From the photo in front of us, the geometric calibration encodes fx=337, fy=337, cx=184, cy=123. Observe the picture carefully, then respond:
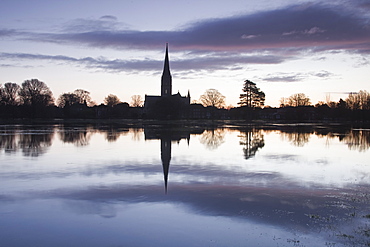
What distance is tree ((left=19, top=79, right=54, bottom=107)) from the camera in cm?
9788

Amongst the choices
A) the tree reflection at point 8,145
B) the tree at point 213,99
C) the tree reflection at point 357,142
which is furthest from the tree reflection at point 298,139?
the tree at point 213,99

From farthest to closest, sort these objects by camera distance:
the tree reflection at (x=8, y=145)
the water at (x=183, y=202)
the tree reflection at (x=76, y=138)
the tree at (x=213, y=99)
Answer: the tree at (x=213, y=99) → the tree reflection at (x=76, y=138) → the tree reflection at (x=8, y=145) → the water at (x=183, y=202)

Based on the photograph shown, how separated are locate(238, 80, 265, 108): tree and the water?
295 feet

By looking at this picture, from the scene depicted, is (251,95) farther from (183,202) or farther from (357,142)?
(183,202)

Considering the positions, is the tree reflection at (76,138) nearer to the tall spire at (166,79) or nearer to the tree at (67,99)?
the tree at (67,99)

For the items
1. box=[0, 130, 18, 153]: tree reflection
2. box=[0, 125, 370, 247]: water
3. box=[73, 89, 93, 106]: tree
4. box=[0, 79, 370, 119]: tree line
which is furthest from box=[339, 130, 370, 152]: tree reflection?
box=[73, 89, 93, 106]: tree

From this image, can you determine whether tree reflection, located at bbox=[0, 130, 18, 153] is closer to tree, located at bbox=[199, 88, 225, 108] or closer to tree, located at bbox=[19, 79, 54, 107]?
tree, located at bbox=[19, 79, 54, 107]

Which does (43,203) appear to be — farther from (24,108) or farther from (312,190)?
(24,108)

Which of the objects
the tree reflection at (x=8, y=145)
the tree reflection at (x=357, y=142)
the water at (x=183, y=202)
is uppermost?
the tree reflection at (x=8, y=145)

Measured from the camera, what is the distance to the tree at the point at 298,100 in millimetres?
135000

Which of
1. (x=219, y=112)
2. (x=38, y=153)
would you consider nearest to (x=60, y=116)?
Answer: (x=219, y=112)

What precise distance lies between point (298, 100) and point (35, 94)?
96.9 m

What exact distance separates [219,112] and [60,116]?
6640 cm

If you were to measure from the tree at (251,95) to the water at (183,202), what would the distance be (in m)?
90.0
